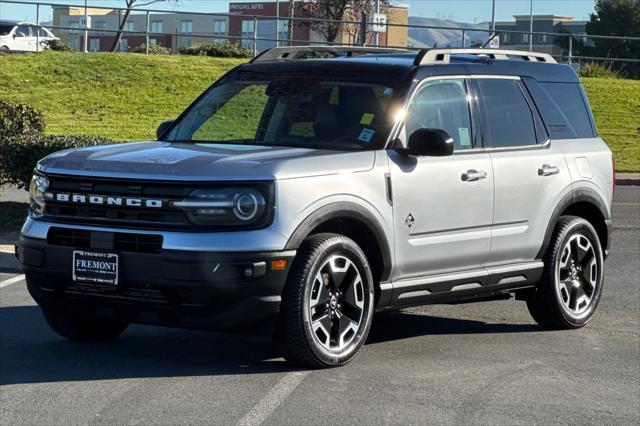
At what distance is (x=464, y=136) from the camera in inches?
336

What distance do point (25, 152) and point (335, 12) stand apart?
36.2 m

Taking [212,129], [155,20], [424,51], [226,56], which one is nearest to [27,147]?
Result: [212,129]

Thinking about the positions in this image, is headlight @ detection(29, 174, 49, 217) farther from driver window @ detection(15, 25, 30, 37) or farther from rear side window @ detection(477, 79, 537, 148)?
driver window @ detection(15, 25, 30, 37)

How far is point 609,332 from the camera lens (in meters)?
9.36

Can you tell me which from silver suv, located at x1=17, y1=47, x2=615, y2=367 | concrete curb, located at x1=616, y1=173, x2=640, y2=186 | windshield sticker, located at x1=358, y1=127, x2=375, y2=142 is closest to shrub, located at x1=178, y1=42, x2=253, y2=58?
concrete curb, located at x1=616, y1=173, x2=640, y2=186

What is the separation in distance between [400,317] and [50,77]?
2530 cm

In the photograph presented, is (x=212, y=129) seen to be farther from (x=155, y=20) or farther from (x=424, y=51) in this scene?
(x=155, y=20)

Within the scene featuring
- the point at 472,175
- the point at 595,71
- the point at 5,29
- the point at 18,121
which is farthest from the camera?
the point at 5,29

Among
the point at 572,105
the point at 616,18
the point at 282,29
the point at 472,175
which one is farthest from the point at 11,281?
the point at 616,18

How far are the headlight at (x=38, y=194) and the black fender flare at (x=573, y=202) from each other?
3607 millimetres

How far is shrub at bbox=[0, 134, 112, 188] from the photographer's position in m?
13.8

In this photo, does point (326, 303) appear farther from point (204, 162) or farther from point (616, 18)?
point (616, 18)

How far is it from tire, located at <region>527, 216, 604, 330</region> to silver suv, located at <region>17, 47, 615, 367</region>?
0.01 meters

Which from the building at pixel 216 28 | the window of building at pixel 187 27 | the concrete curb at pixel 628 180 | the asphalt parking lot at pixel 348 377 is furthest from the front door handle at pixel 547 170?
the window of building at pixel 187 27
